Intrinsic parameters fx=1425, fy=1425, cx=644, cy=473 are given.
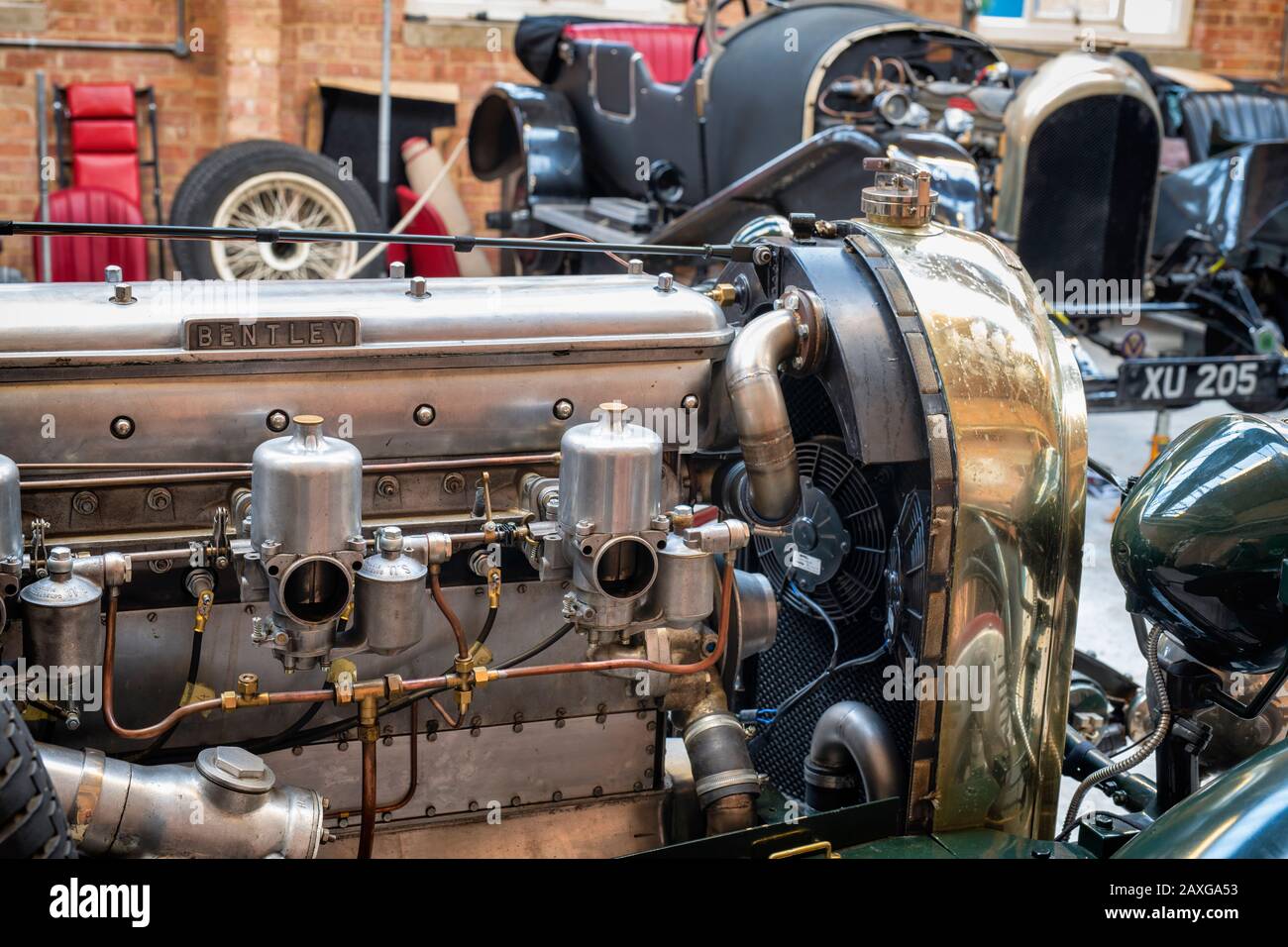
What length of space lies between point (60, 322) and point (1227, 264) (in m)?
5.87

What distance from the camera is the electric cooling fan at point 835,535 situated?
2.39 meters

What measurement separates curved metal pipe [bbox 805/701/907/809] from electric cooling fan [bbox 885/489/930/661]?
5.4 inches

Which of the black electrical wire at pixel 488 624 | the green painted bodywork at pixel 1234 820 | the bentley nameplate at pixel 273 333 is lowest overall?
the green painted bodywork at pixel 1234 820

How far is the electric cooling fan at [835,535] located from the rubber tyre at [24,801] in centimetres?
131

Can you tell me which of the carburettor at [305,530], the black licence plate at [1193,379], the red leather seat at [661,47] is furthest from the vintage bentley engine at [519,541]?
the red leather seat at [661,47]

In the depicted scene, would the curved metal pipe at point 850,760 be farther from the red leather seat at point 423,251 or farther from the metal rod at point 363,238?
the red leather seat at point 423,251

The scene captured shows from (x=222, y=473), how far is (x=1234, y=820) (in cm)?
138

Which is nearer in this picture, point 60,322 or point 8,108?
point 60,322

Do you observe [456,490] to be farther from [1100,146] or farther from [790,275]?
[1100,146]

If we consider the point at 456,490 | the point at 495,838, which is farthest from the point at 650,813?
the point at 456,490
